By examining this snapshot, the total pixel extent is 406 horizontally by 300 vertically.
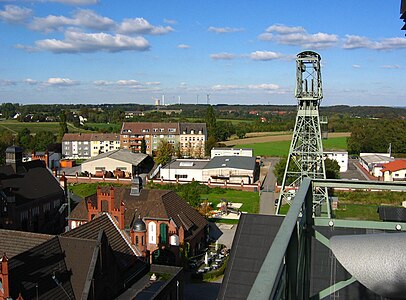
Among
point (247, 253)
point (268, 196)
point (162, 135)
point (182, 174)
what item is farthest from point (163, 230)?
point (162, 135)

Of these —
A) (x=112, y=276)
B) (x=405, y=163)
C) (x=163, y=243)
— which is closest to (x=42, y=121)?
(x=405, y=163)

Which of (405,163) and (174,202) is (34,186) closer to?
(174,202)

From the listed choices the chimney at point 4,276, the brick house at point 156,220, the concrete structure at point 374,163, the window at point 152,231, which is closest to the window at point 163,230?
the brick house at point 156,220

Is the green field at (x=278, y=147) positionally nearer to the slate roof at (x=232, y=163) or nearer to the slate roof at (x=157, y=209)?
the slate roof at (x=232, y=163)

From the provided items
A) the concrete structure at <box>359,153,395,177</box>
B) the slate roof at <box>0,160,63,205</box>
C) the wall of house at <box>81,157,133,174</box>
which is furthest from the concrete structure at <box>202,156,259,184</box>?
the slate roof at <box>0,160,63,205</box>

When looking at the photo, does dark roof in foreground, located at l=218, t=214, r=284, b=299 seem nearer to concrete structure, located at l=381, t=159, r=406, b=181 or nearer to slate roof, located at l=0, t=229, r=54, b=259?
slate roof, located at l=0, t=229, r=54, b=259

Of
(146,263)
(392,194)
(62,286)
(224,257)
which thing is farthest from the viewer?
(392,194)
